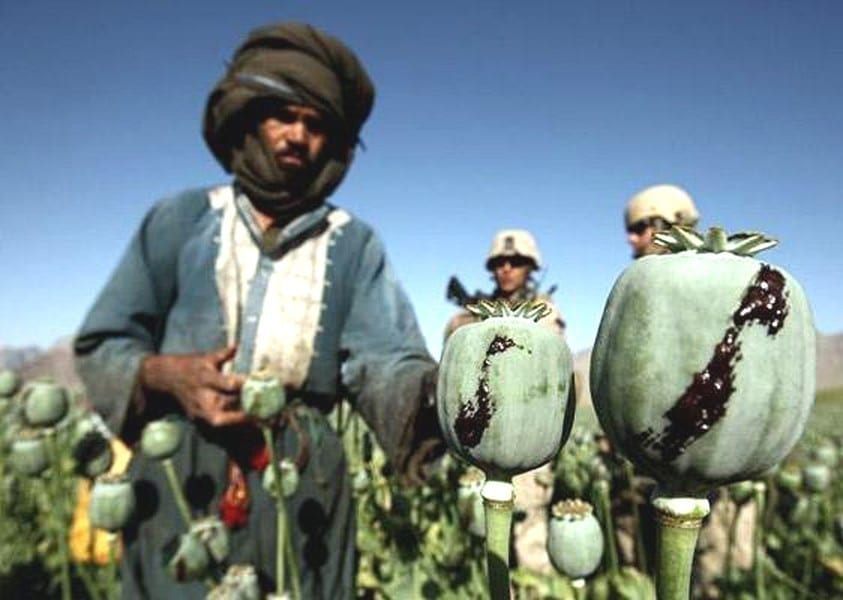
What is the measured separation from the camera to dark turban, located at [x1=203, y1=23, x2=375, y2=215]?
203 cm

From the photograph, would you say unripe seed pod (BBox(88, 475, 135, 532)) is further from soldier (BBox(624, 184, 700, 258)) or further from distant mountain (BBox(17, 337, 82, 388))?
distant mountain (BBox(17, 337, 82, 388))

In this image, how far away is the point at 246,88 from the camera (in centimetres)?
203

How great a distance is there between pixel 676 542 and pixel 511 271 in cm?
428

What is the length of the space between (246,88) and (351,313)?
0.77 m

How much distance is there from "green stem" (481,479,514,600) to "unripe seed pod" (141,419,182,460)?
1242 mm

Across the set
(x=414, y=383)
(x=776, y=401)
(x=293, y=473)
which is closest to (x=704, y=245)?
(x=776, y=401)

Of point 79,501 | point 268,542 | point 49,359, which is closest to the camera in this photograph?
point 268,542

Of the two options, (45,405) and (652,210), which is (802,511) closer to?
(652,210)

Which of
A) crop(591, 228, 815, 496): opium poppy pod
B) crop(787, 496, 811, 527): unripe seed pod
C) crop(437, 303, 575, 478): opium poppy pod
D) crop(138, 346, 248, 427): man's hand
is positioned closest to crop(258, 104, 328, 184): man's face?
crop(138, 346, 248, 427): man's hand

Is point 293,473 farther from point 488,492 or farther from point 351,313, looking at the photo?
point 488,492

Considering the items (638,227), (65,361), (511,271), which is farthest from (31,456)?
(65,361)

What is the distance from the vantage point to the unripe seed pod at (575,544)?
0.98 m

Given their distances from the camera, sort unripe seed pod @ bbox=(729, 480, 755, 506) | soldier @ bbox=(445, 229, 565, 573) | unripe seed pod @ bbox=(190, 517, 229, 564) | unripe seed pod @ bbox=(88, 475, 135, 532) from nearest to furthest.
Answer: unripe seed pod @ bbox=(190, 517, 229, 564)
unripe seed pod @ bbox=(88, 475, 135, 532)
unripe seed pod @ bbox=(729, 480, 755, 506)
soldier @ bbox=(445, 229, 565, 573)

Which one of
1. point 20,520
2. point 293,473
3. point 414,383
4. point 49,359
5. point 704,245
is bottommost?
point 49,359
